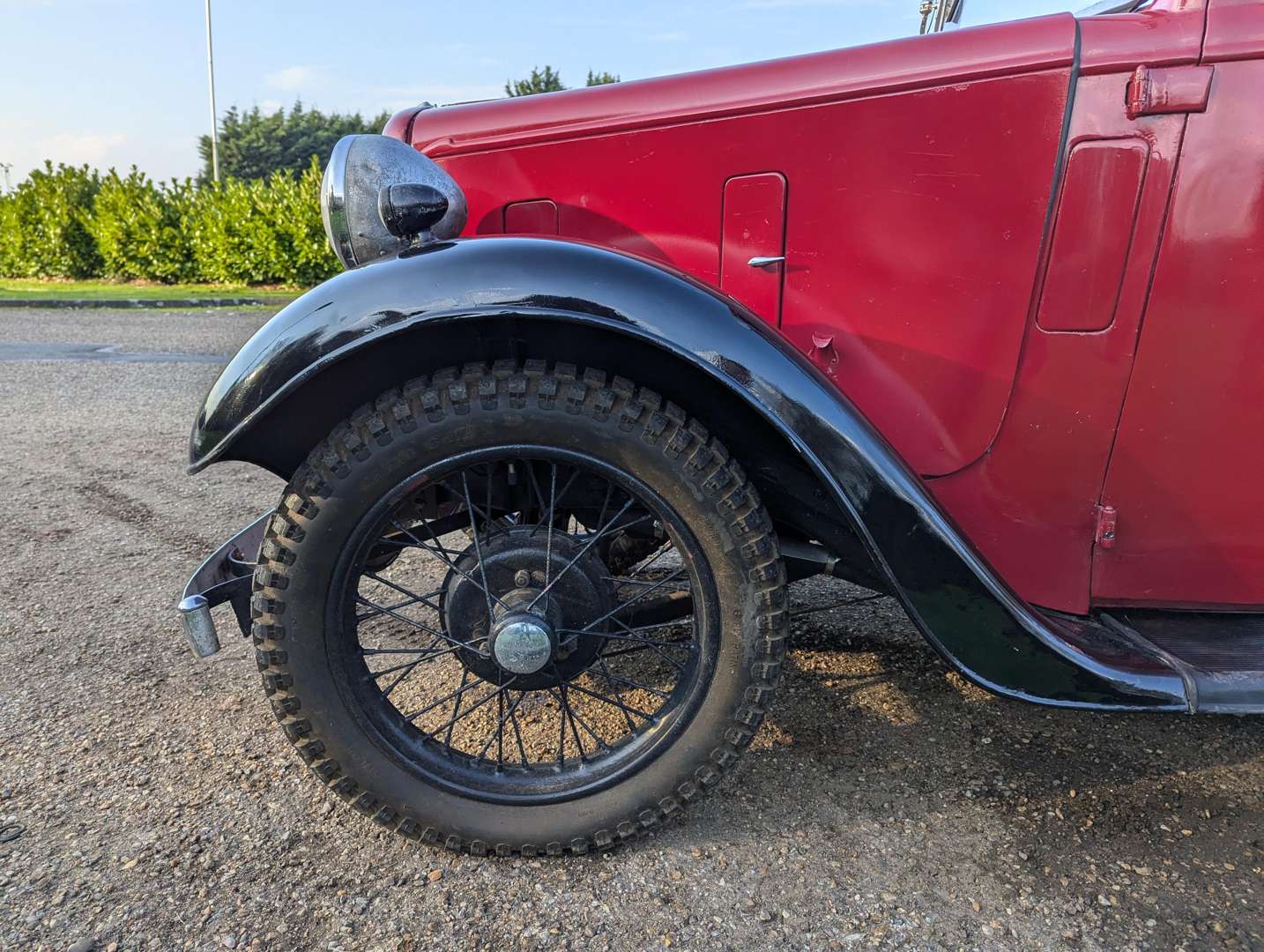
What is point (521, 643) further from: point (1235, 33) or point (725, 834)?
point (1235, 33)

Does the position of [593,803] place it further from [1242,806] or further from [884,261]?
[1242,806]

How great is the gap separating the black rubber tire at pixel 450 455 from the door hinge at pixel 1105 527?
774mm

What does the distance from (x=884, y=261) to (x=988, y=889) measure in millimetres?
1301

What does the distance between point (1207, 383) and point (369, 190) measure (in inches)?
71.1

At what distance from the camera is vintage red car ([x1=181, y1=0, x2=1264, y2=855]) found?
1.57 meters

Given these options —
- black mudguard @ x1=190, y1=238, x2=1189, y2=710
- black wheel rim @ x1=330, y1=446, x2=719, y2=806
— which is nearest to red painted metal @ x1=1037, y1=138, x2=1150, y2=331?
black mudguard @ x1=190, y1=238, x2=1189, y2=710

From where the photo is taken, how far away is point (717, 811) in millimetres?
1844

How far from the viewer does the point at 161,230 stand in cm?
1490

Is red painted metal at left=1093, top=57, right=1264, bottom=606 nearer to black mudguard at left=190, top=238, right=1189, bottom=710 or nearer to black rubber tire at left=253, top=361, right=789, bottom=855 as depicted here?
black mudguard at left=190, top=238, right=1189, bottom=710

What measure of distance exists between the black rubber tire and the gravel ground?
0.16 meters

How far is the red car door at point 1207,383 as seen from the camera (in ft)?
5.21

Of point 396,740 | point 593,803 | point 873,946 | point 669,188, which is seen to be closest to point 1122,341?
point 669,188

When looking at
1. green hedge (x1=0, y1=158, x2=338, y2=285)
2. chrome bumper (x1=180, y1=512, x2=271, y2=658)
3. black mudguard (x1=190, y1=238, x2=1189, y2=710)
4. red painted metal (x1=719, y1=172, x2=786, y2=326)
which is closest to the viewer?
black mudguard (x1=190, y1=238, x2=1189, y2=710)

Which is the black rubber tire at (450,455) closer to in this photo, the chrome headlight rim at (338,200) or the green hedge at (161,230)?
the chrome headlight rim at (338,200)
